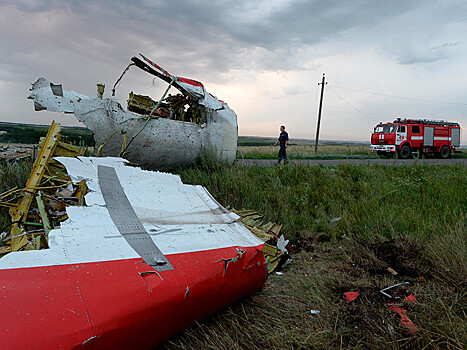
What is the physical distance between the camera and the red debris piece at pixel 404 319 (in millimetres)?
2273

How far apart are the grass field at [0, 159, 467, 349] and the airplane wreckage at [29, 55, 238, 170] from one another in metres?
0.58

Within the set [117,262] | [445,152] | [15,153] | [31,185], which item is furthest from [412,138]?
[117,262]

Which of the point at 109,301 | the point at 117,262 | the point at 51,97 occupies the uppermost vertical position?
the point at 51,97

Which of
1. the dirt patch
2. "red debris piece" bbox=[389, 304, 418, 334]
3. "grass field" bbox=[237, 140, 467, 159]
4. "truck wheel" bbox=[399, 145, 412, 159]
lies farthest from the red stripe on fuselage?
"truck wheel" bbox=[399, 145, 412, 159]

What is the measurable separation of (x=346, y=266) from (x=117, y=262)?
2828mm

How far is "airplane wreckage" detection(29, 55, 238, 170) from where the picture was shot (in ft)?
17.3

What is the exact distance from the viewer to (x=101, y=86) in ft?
19.4

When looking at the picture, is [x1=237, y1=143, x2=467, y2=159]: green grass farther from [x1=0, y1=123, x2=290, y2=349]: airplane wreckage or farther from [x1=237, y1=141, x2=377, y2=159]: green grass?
[x1=0, y1=123, x2=290, y2=349]: airplane wreckage

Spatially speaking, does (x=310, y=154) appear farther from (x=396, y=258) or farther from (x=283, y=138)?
(x=396, y=258)

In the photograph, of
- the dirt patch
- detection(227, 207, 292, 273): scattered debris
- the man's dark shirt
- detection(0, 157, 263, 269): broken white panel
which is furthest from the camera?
the man's dark shirt

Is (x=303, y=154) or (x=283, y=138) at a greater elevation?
(x=283, y=138)

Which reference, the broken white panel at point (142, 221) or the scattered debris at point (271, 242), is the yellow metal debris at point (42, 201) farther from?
the scattered debris at point (271, 242)

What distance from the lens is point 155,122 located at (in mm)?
6172

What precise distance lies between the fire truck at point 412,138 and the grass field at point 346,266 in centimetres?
1348
